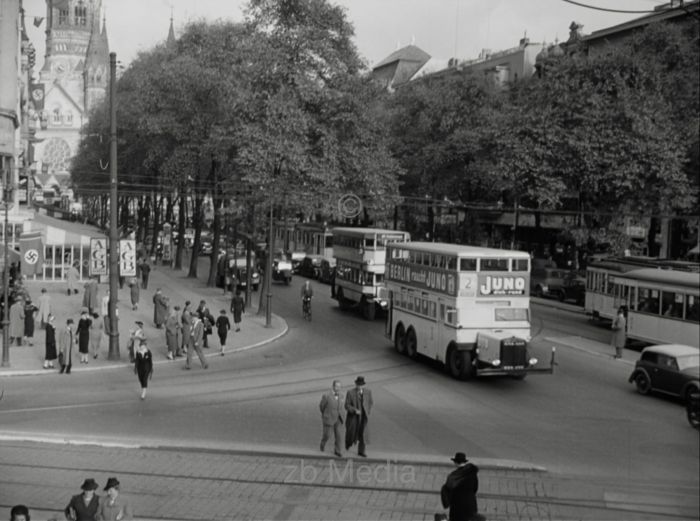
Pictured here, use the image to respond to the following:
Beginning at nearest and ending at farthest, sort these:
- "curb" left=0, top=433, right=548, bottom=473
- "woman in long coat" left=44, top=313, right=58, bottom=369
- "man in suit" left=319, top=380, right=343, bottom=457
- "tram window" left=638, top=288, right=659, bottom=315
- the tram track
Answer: "tram window" left=638, top=288, right=659, bottom=315
the tram track
"curb" left=0, top=433, right=548, bottom=473
"man in suit" left=319, top=380, right=343, bottom=457
"woman in long coat" left=44, top=313, right=58, bottom=369

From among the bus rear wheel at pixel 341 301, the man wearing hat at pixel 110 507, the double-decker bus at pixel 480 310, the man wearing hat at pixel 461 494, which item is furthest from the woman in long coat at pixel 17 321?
the man wearing hat at pixel 461 494

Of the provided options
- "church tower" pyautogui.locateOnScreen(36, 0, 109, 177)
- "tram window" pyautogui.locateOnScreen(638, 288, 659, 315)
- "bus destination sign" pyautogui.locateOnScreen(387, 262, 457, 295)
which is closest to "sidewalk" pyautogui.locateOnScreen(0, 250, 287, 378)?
"bus destination sign" pyautogui.locateOnScreen(387, 262, 457, 295)

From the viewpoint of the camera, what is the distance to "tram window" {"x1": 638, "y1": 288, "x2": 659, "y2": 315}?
6.82 meters

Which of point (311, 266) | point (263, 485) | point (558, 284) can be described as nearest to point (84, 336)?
point (263, 485)

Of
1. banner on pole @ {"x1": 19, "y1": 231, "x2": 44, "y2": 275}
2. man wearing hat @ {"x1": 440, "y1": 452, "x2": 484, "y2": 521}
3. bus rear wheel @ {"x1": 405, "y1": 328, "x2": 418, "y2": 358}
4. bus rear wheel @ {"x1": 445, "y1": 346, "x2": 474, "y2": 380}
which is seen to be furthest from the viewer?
banner on pole @ {"x1": 19, "y1": 231, "x2": 44, "y2": 275}

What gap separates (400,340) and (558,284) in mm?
16652

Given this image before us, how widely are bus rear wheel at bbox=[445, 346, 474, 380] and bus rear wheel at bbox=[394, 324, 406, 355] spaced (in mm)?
3095

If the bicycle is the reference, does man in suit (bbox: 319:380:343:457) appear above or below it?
above

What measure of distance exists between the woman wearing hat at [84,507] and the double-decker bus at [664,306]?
573 cm

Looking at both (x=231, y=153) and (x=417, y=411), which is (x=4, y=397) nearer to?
(x=417, y=411)

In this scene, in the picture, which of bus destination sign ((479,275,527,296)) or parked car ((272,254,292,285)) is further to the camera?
parked car ((272,254,292,285))

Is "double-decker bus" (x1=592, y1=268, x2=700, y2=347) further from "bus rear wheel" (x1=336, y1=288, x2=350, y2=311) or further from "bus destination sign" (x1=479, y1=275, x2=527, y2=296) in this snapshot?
"bus rear wheel" (x1=336, y1=288, x2=350, y2=311)

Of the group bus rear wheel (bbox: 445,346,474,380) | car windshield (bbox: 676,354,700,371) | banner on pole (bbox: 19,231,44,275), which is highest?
car windshield (bbox: 676,354,700,371)

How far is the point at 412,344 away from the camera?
22062 mm
